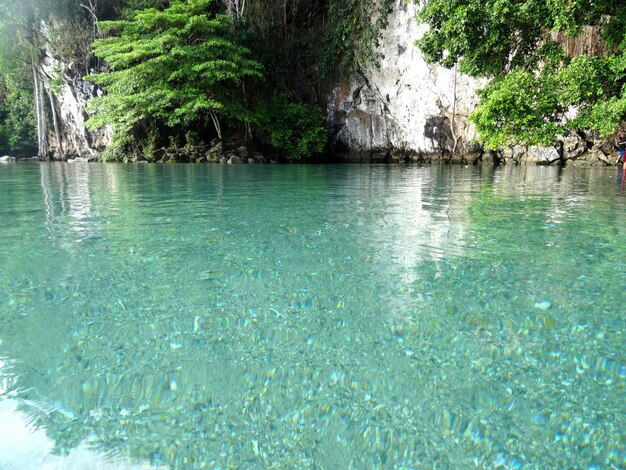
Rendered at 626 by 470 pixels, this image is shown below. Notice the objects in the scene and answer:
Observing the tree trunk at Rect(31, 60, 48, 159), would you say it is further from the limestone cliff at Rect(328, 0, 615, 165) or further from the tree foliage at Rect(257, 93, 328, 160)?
the limestone cliff at Rect(328, 0, 615, 165)

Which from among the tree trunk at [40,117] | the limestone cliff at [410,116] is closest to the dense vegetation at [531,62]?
the limestone cliff at [410,116]

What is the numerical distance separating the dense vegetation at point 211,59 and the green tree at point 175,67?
0.05 meters

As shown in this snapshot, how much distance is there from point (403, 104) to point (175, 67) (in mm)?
10133

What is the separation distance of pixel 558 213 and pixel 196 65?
16.2 meters

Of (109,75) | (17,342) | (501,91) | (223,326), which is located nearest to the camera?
(17,342)

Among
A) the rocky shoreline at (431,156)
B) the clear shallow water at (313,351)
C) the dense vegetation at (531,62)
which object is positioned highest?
the dense vegetation at (531,62)

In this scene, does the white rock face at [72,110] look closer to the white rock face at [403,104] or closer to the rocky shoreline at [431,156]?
the rocky shoreline at [431,156]

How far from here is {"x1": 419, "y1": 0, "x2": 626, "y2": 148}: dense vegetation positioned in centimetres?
716

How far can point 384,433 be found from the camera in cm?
110

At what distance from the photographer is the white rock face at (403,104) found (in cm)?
1733

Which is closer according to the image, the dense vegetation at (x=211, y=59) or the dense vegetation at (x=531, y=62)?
the dense vegetation at (x=531, y=62)

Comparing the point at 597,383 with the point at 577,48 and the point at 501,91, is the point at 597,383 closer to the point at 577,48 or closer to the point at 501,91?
the point at 501,91

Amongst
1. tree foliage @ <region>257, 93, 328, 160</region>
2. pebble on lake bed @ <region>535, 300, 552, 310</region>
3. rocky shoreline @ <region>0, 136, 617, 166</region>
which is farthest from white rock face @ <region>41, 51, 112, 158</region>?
pebble on lake bed @ <region>535, 300, 552, 310</region>

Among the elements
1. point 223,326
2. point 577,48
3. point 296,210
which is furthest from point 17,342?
point 577,48
